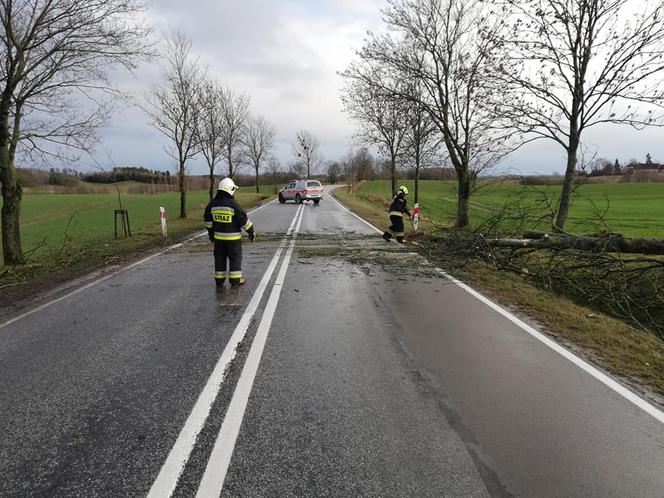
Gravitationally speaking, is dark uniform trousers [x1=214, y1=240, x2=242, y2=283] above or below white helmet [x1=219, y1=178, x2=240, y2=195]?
below

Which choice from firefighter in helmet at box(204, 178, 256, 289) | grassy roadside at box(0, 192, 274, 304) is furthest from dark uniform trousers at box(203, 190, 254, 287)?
grassy roadside at box(0, 192, 274, 304)

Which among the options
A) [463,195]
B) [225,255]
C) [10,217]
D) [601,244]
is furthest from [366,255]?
[10,217]

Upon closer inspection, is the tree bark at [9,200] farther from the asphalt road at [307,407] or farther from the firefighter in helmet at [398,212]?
the firefighter in helmet at [398,212]

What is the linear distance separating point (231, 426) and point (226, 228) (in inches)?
176

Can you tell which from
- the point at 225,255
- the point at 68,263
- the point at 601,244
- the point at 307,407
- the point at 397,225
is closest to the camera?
the point at 307,407

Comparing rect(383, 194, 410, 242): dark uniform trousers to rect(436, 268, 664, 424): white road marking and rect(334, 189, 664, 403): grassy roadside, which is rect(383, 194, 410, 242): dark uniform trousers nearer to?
rect(334, 189, 664, 403): grassy roadside

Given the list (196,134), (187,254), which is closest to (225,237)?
(187,254)

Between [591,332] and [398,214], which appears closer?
[591,332]

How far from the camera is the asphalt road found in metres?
2.47

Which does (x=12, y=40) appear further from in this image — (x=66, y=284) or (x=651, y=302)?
(x=651, y=302)

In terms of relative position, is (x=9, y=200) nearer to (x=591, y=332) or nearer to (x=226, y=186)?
(x=226, y=186)

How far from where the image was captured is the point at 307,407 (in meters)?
3.26

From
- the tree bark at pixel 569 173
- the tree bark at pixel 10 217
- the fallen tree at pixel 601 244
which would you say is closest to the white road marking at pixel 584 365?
the fallen tree at pixel 601 244

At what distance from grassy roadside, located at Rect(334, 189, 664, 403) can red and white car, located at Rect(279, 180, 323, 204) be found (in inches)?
989
